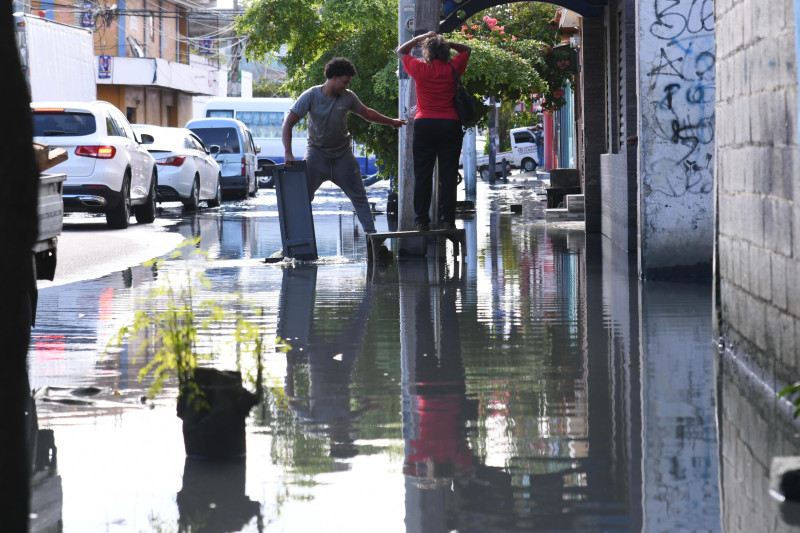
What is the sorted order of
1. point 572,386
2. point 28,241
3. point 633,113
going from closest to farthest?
point 28,241, point 572,386, point 633,113

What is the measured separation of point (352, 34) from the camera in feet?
76.8

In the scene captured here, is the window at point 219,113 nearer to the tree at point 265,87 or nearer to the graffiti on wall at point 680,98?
the graffiti on wall at point 680,98

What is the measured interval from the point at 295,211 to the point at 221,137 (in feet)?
65.3

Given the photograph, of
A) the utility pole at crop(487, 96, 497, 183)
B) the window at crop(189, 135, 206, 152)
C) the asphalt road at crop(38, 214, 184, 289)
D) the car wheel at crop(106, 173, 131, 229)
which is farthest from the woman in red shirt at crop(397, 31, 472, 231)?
the utility pole at crop(487, 96, 497, 183)

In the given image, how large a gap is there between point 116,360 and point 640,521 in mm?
3757

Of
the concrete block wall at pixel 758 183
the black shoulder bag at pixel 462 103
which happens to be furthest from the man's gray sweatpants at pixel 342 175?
the concrete block wall at pixel 758 183

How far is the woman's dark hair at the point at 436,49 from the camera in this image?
1206 centimetres

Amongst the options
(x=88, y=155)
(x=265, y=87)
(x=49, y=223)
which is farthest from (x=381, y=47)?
(x=265, y=87)

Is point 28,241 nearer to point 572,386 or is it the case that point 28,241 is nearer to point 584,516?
point 584,516

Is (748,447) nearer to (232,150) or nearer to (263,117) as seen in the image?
(232,150)

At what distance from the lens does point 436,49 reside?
39.6ft

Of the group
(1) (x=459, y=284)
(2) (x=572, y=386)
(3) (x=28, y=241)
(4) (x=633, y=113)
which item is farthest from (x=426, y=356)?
(4) (x=633, y=113)

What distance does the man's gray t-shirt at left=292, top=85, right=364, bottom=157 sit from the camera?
42.4 ft

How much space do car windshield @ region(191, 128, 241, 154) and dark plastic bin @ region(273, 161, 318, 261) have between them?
1893 cm
